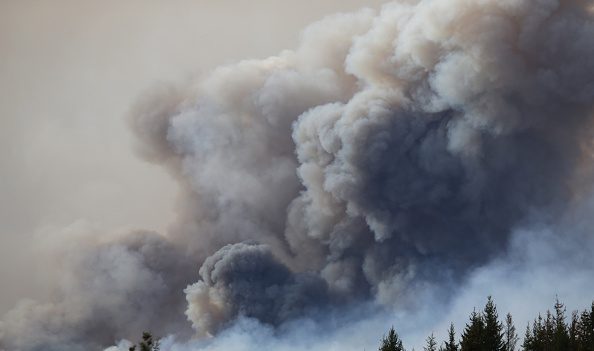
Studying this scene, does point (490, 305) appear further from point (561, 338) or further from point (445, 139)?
point (445, 139)

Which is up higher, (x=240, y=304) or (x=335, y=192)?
(x=335, y=192)

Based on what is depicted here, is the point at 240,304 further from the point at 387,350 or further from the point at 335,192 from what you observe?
the point at 387,350

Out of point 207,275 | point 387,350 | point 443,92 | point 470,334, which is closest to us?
point 470,334

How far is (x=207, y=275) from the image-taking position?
3656 inches

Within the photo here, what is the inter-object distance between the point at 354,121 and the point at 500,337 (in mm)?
33791

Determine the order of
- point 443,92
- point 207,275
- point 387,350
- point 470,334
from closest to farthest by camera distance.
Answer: point 470,334, point 387,350, point 443,92, point 207,275

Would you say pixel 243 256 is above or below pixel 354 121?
below

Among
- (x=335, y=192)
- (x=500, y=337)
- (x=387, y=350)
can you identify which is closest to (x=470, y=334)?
(x=500, y=337)

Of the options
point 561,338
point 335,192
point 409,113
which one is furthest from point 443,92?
point 561,338

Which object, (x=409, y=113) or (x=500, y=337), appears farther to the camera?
(x=409, y=113)

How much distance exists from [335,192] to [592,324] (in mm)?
31840

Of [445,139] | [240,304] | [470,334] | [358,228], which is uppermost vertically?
[445,139]

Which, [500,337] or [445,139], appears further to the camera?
[445,139]

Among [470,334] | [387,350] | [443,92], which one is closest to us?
[470,334]
